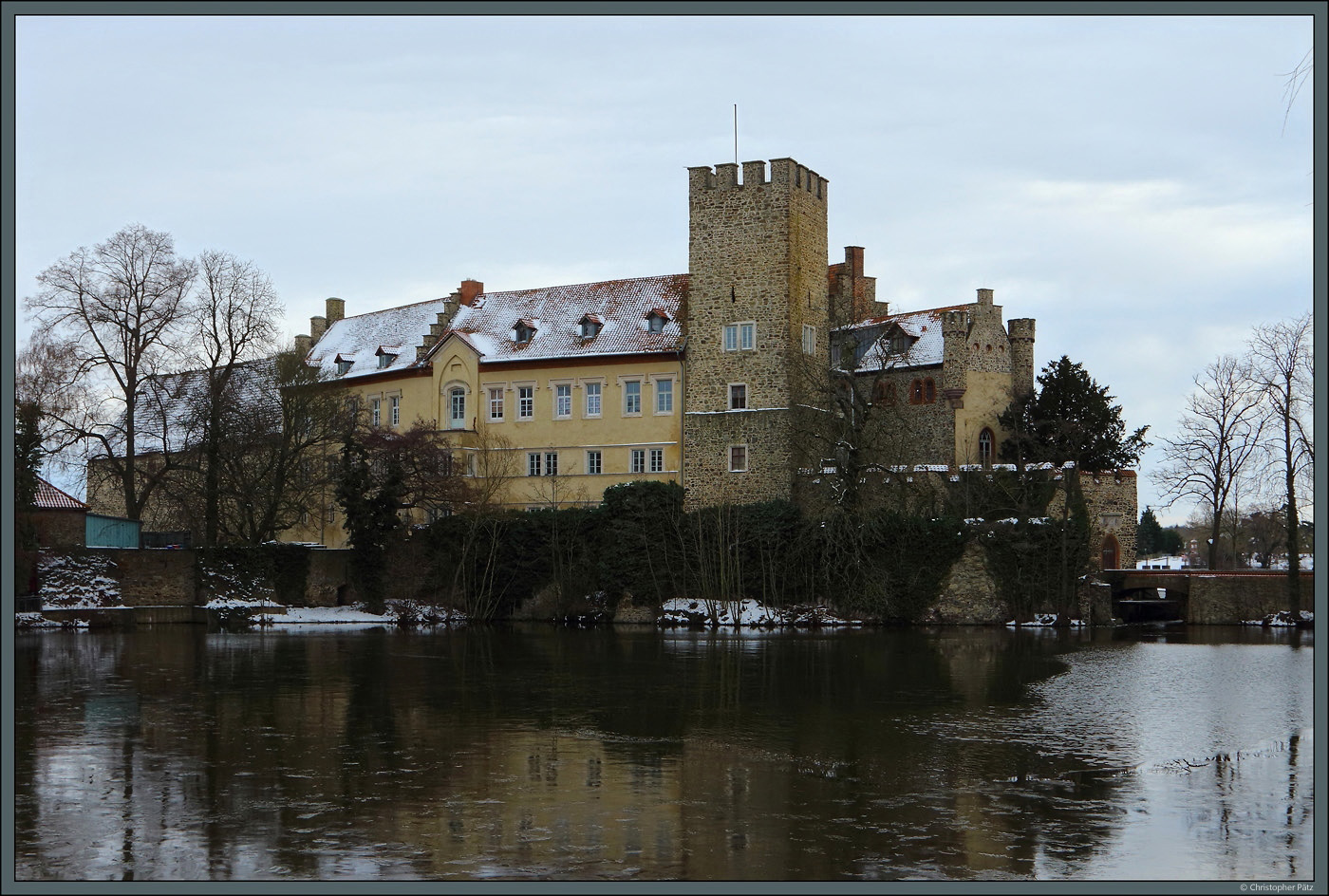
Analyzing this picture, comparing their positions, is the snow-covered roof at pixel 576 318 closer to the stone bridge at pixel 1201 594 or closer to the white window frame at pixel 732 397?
the white window frame at pixel 732 397

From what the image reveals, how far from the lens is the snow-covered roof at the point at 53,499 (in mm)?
47500

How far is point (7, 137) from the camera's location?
10.1m

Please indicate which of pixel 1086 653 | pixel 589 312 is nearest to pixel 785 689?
pixel 1086 653

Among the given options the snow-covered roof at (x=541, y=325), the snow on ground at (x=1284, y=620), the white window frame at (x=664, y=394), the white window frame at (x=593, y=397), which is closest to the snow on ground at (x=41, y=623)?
A: the snow-covered roof at (x=541, y=325)

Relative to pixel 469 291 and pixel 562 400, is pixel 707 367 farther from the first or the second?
pixel 469 291

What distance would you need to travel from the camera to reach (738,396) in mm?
51969

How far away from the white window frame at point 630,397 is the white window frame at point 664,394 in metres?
0.76

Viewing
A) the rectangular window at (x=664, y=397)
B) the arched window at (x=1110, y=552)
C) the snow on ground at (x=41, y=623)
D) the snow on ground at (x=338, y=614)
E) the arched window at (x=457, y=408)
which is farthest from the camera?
the arched window at (x=457, y=408)

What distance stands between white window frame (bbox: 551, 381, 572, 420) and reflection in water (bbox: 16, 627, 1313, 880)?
90.6 ft

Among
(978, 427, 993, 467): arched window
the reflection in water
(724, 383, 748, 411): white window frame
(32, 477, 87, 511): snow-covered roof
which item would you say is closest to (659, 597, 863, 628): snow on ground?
(724, 383, 748, 411): white window frame

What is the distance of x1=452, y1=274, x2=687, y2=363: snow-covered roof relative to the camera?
56.0 meters

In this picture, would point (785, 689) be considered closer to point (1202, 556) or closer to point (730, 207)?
point (730, 207)

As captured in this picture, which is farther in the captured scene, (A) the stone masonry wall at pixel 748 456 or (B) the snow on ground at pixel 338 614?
(A) the stone masonry wall at pixel 748 456

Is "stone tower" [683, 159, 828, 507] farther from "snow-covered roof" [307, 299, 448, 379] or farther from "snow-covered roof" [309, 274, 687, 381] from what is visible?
"snow-covered roof" [307, 299, 448, 379]
